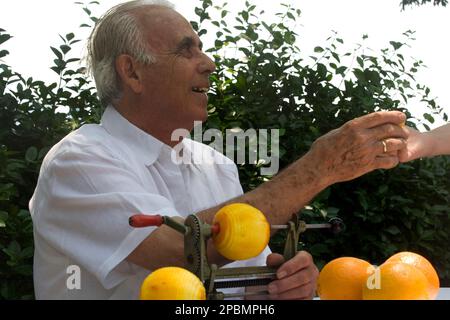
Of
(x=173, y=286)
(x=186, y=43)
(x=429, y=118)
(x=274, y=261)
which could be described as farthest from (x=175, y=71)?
(x=429, y=118)

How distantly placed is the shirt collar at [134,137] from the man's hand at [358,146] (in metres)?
0.68

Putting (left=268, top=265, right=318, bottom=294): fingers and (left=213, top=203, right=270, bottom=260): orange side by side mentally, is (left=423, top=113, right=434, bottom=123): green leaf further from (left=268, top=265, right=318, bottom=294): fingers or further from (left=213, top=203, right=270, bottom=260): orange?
(left=213, top=203, right=270, bottom=260): orange

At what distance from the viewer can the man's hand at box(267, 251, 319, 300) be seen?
1.49 metres

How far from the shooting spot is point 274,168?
3436mm

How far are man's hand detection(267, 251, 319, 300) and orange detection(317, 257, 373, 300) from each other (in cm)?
5

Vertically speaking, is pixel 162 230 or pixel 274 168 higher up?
pixel 274 168

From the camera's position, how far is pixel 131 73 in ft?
7.70

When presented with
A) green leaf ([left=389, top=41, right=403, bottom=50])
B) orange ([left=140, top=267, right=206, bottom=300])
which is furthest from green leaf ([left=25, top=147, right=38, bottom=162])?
green leaf ([left=389, top=41, right=403, bottom=50])

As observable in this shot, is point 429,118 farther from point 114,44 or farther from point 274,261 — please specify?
point 274,261

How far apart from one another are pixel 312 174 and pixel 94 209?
0.60 meters

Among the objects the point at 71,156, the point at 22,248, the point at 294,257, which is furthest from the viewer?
the point at 22,248
